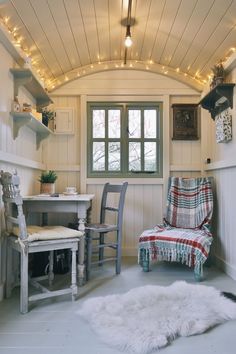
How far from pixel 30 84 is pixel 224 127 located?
1.98 metres

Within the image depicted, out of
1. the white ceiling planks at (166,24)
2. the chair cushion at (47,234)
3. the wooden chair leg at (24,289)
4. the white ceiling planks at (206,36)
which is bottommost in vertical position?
the wooden chair leg at (24,289)

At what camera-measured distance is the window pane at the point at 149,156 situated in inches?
160

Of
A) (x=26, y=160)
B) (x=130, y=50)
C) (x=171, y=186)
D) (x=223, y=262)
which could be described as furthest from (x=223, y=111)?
(x=26, y=160)

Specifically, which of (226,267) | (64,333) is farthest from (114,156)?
(64,333)

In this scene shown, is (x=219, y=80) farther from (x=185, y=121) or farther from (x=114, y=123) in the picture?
(x=114, y=123)

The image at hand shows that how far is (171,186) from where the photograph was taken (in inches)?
149

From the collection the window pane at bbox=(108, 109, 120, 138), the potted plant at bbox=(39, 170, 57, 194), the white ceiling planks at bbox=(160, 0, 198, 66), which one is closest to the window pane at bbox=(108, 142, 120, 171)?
the window pane at bbox=(108, 109, 120, 138)

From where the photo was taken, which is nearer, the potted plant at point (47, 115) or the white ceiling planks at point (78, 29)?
the white ceiling planks at point (78, 29)

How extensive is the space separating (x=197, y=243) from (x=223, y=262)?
0.54 meters

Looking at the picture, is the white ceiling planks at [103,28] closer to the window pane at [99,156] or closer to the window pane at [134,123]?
the window pane at [134,123]

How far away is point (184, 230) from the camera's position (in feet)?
11.1

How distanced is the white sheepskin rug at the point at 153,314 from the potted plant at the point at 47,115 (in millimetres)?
2103

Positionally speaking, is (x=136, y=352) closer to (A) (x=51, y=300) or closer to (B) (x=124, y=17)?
(A) (x=51, y=300)

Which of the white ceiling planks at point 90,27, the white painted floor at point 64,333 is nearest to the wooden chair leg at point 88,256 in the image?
the white painted floor at point 64,333
